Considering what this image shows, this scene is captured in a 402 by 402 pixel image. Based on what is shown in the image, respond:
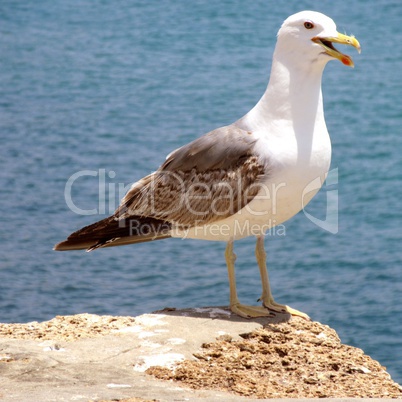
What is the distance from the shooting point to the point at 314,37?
23.7ft

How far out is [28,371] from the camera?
6.15 meters

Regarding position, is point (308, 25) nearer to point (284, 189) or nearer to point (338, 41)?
point (338, 41)

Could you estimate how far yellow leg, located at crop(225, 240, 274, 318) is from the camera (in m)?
7.71

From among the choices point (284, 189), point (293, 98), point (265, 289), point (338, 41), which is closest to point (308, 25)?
point (338, 41)

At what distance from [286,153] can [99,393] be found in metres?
2.65

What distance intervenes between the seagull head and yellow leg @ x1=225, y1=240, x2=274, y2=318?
180 centimetres

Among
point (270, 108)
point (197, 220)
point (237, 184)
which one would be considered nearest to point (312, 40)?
point (270, 108)

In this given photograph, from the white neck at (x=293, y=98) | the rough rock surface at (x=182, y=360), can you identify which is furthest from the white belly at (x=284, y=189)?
the rough rock surface at (x=182, y=360)

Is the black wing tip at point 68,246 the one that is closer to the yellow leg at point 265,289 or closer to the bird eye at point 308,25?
the yellow leg at point 265,289

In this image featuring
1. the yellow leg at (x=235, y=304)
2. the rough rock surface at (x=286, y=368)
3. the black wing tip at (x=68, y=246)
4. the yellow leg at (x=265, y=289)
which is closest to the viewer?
the rough rock surface at (x=286, y=368)

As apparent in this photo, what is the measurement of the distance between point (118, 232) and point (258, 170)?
1469 mm

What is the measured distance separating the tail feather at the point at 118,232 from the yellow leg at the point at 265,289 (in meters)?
0.84

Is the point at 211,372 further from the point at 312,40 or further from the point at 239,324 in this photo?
the point at 312,40

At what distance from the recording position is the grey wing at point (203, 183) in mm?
7367
